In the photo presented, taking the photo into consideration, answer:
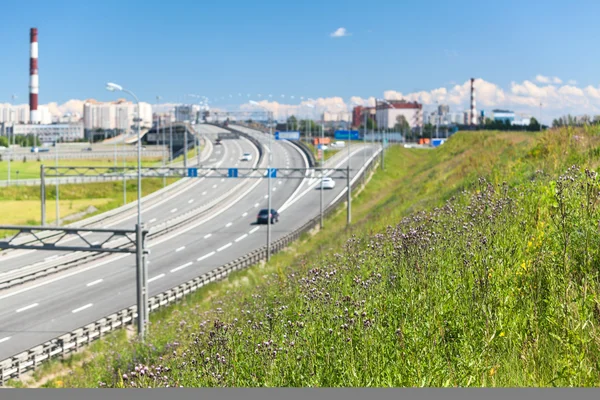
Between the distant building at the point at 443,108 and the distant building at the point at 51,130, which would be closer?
the distant building at the point at 443,108

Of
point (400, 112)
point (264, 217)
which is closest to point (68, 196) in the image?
point (264, 217)

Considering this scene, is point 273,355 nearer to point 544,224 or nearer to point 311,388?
point 311,388

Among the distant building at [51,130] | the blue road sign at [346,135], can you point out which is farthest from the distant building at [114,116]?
the blue road sign at [346,135]

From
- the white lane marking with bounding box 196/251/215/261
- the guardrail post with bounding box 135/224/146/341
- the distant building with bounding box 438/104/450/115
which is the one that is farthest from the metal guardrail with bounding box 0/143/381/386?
the distant building with bounding box 438/104/450/115

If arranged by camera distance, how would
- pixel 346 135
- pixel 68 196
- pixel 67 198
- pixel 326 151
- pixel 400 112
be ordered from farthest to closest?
pixel 326 151 → pixel 68 196 → pixel 67 198 → pixel 346 135 → pixel 400 112

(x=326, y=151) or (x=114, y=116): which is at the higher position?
(x=114, y=116)

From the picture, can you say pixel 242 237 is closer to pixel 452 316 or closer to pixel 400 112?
pixel 400 112

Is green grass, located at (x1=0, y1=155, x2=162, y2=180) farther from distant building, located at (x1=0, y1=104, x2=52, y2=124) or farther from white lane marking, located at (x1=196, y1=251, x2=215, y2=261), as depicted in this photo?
distant building, located at (x1=0, y1=104, x2=52, y2=124)

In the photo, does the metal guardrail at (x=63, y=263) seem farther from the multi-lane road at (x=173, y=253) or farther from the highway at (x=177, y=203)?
the highway at (x=177, y=203)
